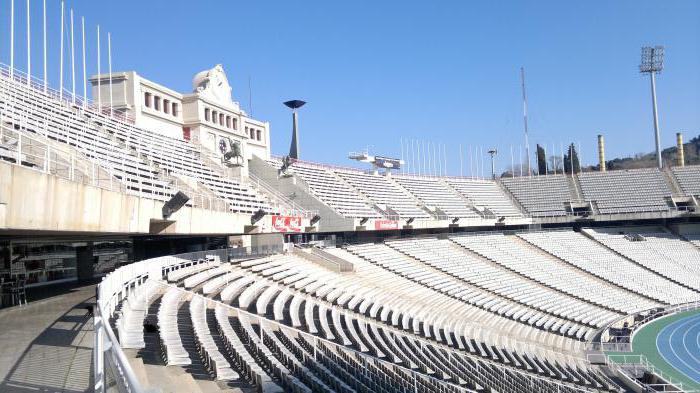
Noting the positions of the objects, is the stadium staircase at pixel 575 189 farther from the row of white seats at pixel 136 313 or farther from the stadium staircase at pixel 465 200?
the row of white seats at pixel 136 313

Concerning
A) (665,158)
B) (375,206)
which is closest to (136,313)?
(375,206)

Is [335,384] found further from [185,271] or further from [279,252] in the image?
[279,252]

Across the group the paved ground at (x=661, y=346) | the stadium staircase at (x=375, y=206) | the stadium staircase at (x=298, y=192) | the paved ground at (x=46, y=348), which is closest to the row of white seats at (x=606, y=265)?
the paved ground at (x=661, y=346)

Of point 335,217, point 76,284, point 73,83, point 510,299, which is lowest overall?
point 510,299

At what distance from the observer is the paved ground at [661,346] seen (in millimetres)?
20875

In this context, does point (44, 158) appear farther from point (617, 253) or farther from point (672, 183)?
point (672, 183)

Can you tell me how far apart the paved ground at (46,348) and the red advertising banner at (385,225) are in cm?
2173

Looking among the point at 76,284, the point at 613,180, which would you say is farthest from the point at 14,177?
the point at 613,180

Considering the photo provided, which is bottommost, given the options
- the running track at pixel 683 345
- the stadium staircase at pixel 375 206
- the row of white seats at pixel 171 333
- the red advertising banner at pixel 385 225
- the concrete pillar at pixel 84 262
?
the running track at pixel 683 345

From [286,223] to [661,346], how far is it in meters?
18.0

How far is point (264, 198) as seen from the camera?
29.3 m

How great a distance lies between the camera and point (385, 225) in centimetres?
3397

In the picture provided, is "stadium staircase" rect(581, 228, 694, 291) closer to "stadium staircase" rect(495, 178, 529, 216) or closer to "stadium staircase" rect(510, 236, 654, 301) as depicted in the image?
"stadium staircase" rect(510, 236, 654, 301)

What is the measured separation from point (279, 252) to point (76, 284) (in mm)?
8899
